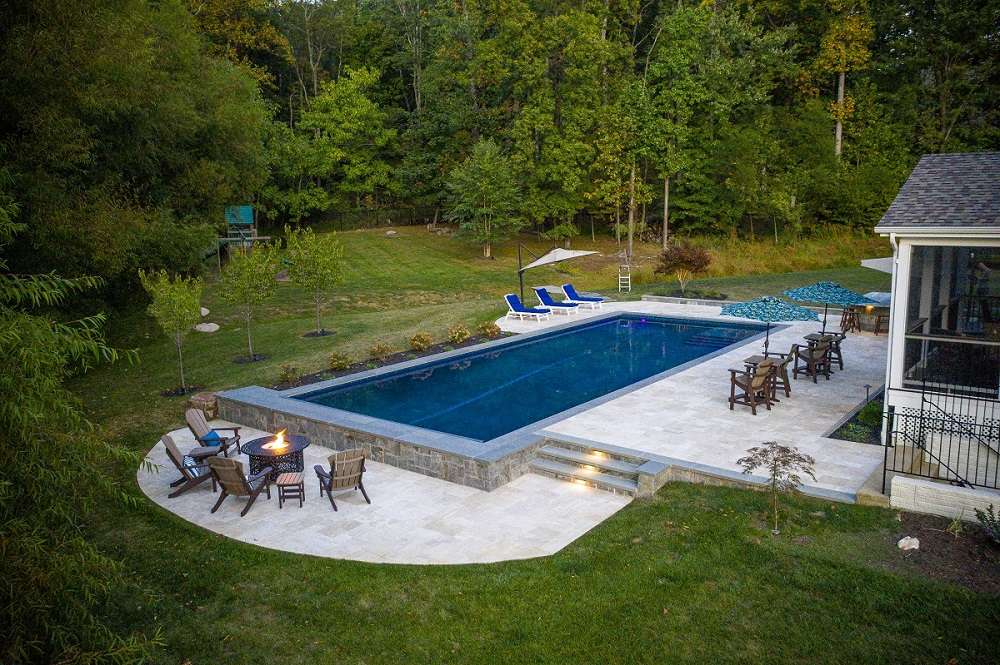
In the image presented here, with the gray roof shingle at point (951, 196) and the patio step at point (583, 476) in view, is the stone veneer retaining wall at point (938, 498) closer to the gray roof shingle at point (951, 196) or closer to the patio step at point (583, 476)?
the patio step at point (583, 476)

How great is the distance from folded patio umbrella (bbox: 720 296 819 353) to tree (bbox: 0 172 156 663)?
18.5 m

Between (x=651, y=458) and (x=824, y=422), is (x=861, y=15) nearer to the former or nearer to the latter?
(x=824, y=422)

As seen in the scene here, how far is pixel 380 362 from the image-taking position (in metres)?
15.4

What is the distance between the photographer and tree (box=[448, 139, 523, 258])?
108 ft

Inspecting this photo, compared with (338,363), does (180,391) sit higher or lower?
lower

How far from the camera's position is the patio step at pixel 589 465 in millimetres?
9008

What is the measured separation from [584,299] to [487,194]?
11936mm

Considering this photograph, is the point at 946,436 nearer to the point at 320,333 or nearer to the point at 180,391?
the point at 180,391

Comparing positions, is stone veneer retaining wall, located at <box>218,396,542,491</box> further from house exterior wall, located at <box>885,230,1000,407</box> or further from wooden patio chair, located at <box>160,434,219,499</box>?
house exterior wall, located at <box>885,230,1000,407</box>

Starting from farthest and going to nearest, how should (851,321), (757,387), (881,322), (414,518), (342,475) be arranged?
(881,322), (851,321), (757,387), (342,475), (414,518)

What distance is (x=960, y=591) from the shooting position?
244 inches

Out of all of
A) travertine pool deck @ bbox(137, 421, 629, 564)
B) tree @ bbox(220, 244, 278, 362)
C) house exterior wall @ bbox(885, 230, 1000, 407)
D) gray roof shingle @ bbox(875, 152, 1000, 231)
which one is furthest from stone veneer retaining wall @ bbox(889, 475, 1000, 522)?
tree @ bbox(220, 244, 278, 362)

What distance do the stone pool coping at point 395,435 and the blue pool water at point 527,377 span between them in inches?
30.9

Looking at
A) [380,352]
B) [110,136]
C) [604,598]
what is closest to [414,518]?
[604,598]
